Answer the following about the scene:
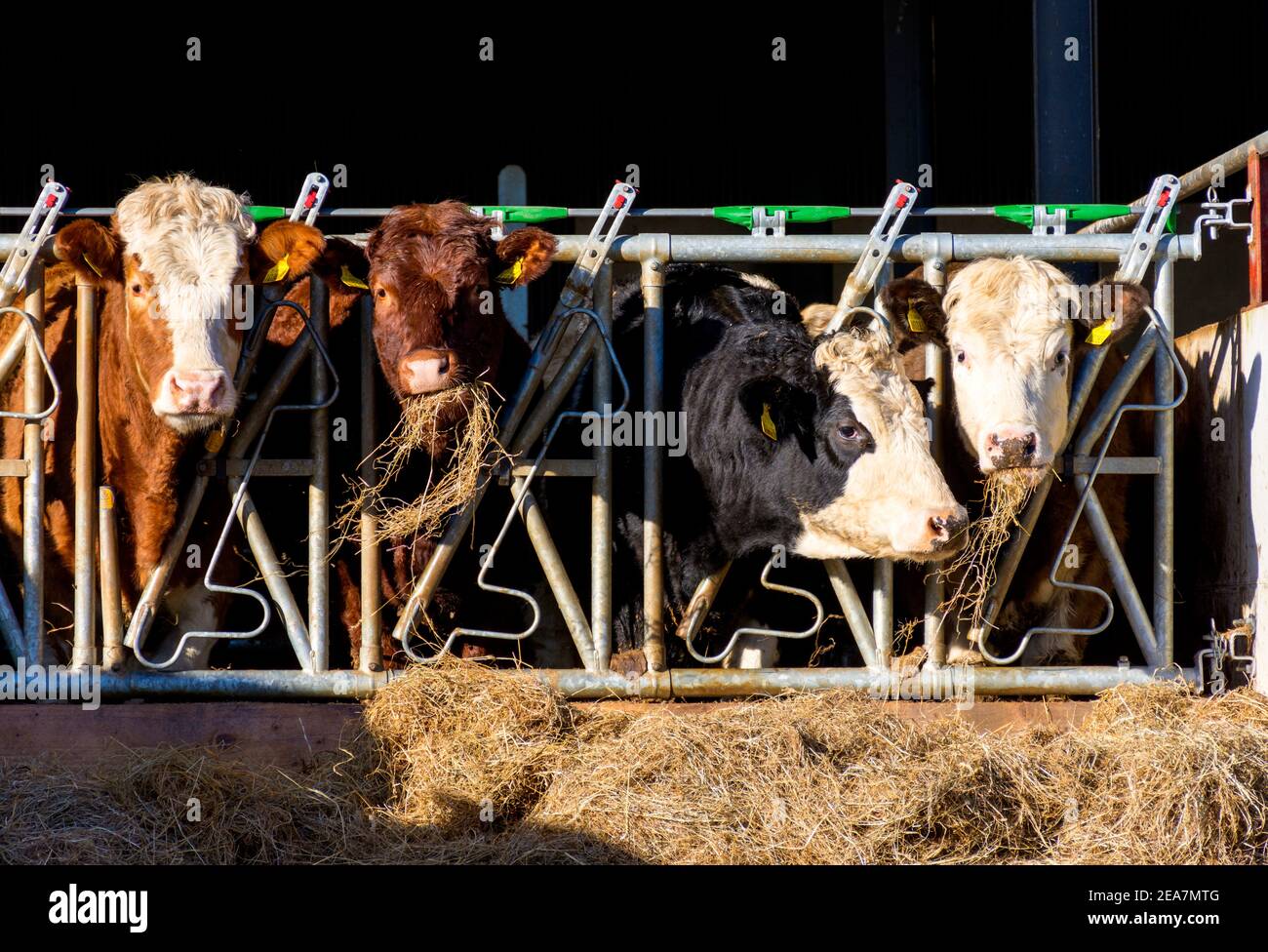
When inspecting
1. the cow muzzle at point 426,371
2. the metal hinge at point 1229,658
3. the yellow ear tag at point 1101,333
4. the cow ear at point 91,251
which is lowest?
the metal hinge at point 1229,658

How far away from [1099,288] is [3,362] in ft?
14.1

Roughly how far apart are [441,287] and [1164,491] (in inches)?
118

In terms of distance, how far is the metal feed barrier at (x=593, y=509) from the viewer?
18.9 feet

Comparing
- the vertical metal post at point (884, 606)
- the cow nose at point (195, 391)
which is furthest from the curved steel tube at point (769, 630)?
the cow nose at point (195, 391)

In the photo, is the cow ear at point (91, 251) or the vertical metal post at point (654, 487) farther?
the vertical metal post at point (654, 487)

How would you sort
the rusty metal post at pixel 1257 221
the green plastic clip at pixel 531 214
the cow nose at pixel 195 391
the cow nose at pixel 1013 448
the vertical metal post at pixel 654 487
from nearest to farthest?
the cow nose at pixel 195 391, the cow nose at pixel 1013 448, the vertical metal post at pixel 654 487, the rusty metal post at pixel 1257 221, the green plastic clip at pixel 531 214

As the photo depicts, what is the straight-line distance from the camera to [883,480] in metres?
5.84

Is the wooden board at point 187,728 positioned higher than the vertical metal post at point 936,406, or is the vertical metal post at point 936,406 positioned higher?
the vertical metal post at point 936,406

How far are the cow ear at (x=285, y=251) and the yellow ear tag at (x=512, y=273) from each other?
2.37 ft

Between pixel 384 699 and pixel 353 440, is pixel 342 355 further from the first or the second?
pixel 384 699

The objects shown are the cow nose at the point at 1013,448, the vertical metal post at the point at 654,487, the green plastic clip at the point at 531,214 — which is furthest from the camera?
the green plastic clip at the point at 531,214

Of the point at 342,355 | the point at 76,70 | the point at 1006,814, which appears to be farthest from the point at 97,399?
the point at 76,70

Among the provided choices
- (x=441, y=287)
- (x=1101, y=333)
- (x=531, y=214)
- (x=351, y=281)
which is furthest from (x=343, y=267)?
(x=1101, y=333)

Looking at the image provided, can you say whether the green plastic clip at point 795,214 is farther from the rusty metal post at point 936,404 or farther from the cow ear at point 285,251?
the cow ear at point 285,251
